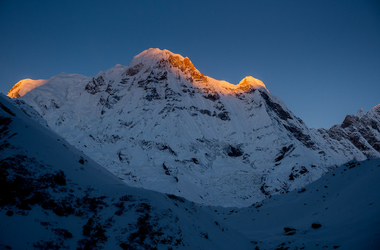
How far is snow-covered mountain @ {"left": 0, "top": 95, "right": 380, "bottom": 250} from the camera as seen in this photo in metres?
7.20

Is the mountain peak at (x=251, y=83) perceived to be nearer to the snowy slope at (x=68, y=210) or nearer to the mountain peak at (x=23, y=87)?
the snowy slope at (x=68, y=210)

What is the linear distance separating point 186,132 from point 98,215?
53.1m

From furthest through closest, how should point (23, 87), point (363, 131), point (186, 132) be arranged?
point (363, 131) → point (23, 87) → point (186, 132)

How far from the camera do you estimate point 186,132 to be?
61.8 meters

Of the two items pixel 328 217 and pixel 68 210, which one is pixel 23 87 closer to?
pixel 68 210

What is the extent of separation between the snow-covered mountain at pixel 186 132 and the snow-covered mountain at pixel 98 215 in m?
28.1

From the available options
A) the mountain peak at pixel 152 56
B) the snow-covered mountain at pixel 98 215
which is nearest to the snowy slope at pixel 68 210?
the snow-covered mountain at pixel 98 215

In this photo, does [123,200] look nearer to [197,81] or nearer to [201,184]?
[201,184]

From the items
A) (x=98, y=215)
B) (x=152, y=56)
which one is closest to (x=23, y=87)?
(x=152, y=56)

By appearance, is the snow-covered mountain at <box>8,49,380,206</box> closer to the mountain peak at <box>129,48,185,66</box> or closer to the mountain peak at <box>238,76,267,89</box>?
the mountain peak at <box>129,48,185,66</box>

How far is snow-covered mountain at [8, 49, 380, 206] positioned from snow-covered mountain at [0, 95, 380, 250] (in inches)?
1105

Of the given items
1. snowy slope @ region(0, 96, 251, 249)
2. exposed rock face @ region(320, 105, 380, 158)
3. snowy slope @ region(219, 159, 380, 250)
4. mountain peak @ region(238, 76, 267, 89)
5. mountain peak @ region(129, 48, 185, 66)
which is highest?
exposed rock face @ region(320, 105, 380, 158)

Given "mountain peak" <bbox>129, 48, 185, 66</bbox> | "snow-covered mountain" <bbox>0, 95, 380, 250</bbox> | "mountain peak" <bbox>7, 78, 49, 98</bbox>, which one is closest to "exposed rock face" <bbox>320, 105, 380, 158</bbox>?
"mountain peak" <bbox>129, 48, 185, 66</bbox>

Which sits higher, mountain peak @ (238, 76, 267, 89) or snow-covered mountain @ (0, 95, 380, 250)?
mountain peak @ (238, 76, 267, 89)
